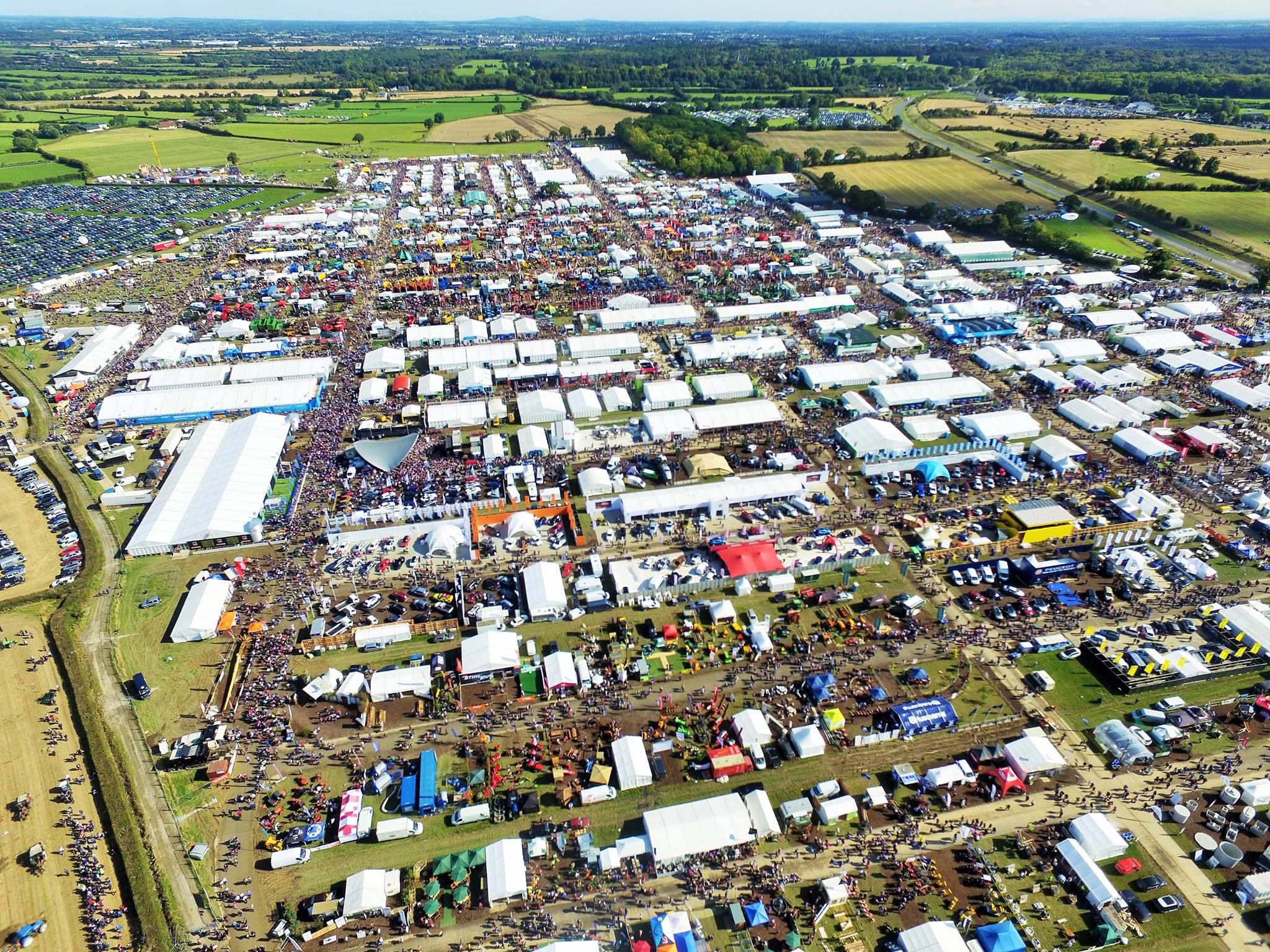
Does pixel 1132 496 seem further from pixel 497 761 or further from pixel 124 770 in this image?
pixel 124 770

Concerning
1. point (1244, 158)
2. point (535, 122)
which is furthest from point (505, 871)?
point (535, 122)

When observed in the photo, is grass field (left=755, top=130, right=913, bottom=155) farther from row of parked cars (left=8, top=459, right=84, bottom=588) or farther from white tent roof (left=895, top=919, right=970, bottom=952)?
white tent roof (left=895, top=919, right=970, bottom=952)

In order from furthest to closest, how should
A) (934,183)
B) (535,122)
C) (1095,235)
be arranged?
1. (535,122)
2. (934,183)
3. (1095,235)

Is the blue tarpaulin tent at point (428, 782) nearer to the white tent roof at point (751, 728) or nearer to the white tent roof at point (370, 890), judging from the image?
the white tent roof at point (370, 890)

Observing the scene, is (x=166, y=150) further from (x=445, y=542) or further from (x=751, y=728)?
(x=751, y=728)

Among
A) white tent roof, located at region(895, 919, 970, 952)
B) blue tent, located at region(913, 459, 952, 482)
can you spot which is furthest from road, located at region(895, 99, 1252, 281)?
white tent roof, located at region(895, 919, 970, 952)

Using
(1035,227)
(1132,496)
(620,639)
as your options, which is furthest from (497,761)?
(1035,227)
